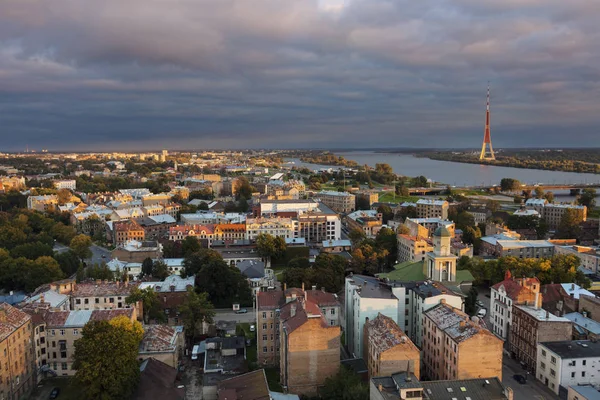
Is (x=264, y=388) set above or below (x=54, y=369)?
above

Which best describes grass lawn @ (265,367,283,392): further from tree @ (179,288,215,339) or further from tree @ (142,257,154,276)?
tree @ (142,257,154,276)

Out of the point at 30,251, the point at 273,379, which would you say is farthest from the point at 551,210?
the point at 30,251

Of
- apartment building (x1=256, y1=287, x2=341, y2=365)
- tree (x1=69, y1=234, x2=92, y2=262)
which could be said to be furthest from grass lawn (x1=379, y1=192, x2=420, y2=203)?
apartment building (x1=256, y1=287, x2=341, y2=365)

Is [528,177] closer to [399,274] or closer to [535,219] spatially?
[535,219]

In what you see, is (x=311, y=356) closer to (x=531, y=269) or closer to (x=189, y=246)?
(x=531, y=269)

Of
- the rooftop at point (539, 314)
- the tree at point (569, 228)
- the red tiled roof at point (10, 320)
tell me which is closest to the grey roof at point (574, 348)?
the rooftop at point (539, 314)

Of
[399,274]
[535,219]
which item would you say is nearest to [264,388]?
[399,274]

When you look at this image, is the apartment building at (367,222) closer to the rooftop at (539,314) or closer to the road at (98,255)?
the road at (98,255)
